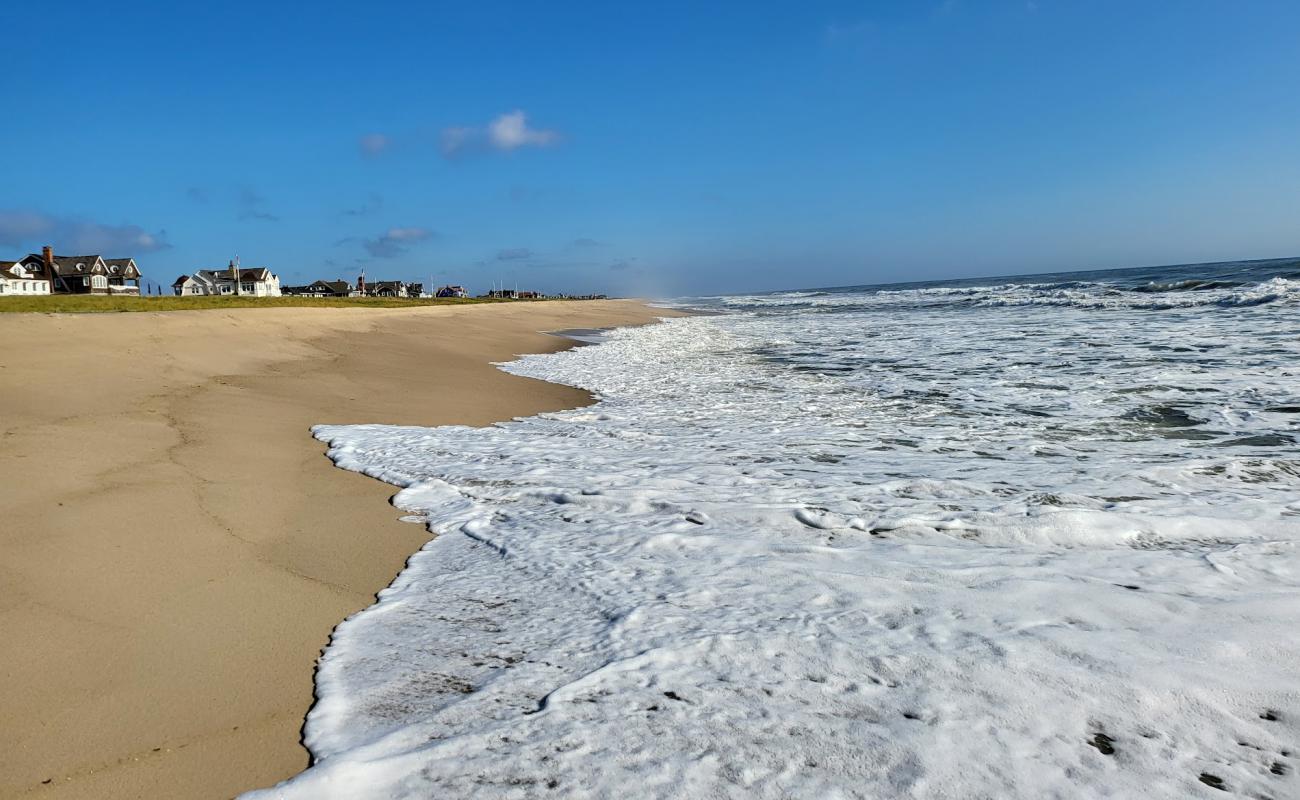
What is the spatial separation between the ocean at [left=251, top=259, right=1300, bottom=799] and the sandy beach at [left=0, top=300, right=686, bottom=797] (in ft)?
0.73

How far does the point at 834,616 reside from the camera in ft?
9.29

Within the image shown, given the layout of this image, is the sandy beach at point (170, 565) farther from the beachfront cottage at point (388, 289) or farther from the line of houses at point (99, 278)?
the beachfront cottage at point (388, 289)

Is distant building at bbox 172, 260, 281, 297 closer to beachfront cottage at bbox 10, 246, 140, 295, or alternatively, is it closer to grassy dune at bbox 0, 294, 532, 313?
beachfront cottage at bbox 10, 246, 140, 295

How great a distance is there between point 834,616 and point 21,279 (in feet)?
259

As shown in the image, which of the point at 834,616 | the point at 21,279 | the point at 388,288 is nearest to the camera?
the point at 834,616

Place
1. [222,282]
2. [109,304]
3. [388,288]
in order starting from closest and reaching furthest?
[109,304] < [222,282] < [388,288]

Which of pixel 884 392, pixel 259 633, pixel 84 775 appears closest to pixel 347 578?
pixel 259 633

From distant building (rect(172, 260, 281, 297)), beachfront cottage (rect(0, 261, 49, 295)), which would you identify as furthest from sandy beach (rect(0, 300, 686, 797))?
distant building (rect(172, 260, 281, 297))

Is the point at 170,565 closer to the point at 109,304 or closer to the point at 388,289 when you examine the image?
the point at 109,304

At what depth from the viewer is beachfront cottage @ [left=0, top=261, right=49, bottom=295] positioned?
5926 centimetres

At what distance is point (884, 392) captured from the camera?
8625mm

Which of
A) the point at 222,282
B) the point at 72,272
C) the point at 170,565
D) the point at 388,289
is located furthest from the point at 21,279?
the point at 170,565

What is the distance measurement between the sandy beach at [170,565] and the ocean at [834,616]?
22 cm

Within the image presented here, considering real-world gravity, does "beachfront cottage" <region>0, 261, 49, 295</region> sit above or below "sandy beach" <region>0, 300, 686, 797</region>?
above
